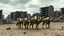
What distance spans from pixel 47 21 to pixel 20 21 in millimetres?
4135

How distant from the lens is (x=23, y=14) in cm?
9331

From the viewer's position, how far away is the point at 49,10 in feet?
276

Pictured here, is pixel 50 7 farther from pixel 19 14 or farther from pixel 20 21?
pixel 20 21

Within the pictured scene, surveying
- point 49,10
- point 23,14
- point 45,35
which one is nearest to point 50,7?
point 49,10

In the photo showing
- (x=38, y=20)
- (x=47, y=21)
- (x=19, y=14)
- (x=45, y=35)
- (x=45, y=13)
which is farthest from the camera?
(x=19, y=14)

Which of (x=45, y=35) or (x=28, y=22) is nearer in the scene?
(x=45, y=35)

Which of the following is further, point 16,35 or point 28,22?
point 28,22

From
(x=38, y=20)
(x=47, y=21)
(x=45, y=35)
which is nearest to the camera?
(x=45, y=35)

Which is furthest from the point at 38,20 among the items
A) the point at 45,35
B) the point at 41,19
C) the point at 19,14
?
the point at 19,14

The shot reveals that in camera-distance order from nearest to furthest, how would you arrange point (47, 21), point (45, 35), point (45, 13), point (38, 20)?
point (45, 35) → point (38, 20) → point (47, 21) → point (45, 13)

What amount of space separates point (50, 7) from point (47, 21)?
55511 millimetres

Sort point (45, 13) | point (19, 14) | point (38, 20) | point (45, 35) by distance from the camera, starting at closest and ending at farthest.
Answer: point (45, 35), point (38, 20), point (45, 13), point (19, 14)

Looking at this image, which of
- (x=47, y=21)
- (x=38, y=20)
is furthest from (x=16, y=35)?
(x=47, y=21)

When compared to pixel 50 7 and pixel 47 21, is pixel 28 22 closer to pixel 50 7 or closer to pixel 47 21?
pixel 47 21
